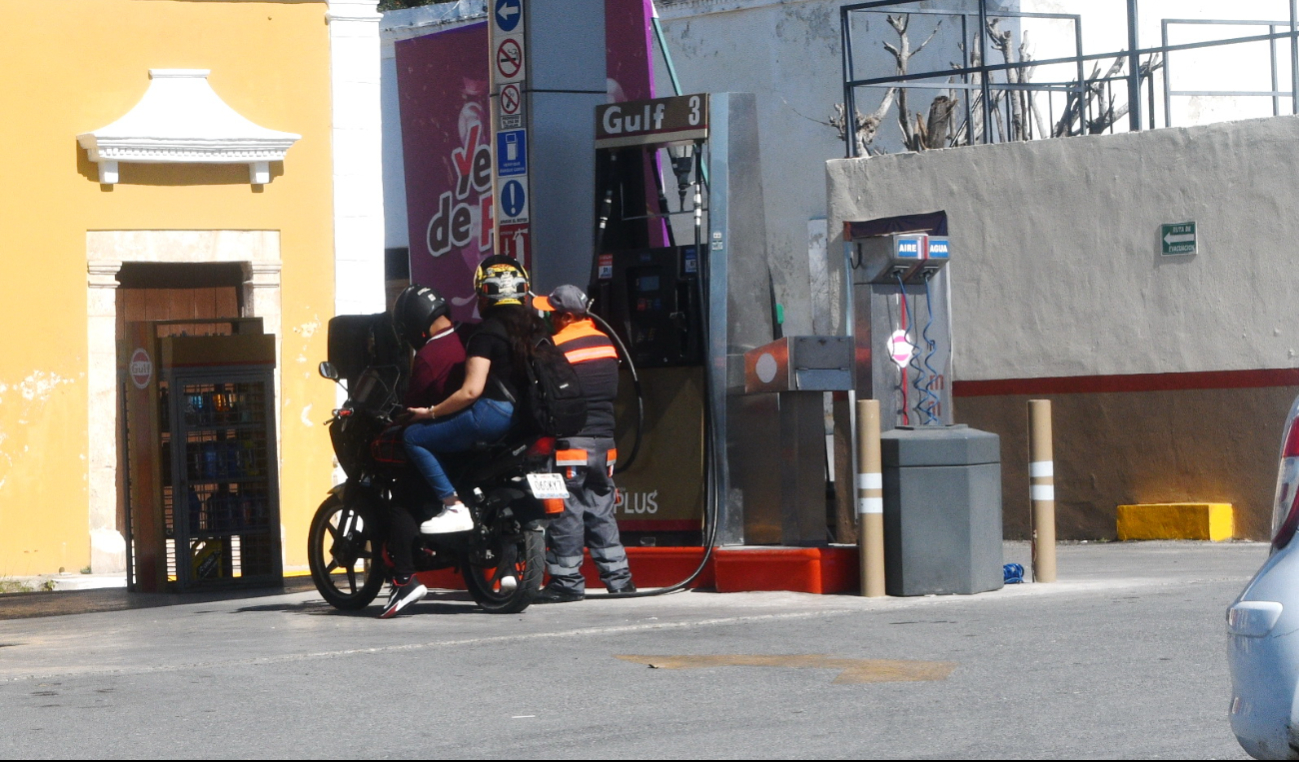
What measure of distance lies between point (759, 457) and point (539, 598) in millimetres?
1622

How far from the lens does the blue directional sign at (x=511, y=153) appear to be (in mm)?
12085

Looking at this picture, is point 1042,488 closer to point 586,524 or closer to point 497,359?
point 586,524

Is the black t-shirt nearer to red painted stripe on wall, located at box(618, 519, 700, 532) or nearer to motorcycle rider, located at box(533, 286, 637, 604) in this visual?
motorcycle rider, located at box(533, 286, 637, 604)

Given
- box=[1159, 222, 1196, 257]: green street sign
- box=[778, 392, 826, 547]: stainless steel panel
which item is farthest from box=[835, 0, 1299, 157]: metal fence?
box=[778, 392, 826, 547]: stainless steel panel

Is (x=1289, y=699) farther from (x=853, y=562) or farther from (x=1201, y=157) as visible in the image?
(x=1201, y=157)

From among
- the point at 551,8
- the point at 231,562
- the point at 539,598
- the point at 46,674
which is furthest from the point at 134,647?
the point at 551,8

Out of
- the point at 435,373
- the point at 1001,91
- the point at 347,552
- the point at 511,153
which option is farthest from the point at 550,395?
the point at 1001,91

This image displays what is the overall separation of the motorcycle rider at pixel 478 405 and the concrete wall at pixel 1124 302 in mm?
6233

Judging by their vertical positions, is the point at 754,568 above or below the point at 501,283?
below

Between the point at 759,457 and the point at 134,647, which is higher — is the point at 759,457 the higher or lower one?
the higher one

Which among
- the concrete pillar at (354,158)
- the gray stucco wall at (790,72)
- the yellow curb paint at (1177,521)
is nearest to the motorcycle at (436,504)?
the concrete pillar at (354,158)

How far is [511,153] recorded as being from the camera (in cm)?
1216

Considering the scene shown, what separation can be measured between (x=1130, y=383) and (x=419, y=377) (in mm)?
6969

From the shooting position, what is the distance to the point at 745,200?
11.6m
